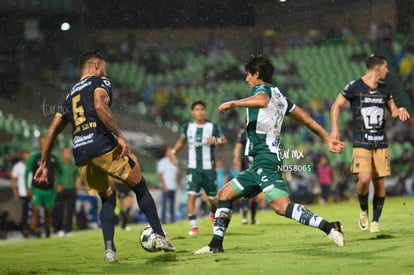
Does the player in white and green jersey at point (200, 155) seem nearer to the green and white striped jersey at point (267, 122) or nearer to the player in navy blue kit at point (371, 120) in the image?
the player in navy blue kit at point (371, 120)

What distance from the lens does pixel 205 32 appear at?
63.2 feet

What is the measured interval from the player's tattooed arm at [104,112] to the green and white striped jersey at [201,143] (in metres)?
5.57

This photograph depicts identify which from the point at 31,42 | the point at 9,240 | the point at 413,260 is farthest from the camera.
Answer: the point at 31,42

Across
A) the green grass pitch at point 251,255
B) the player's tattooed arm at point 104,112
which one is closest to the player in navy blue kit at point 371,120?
the green grass pitch at point 251,255

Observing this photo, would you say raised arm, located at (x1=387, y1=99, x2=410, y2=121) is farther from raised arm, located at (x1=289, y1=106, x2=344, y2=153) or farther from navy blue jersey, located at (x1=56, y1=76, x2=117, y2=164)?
navy blue jersey, located at (x1=56, y1=76, x2=117, y2=164)

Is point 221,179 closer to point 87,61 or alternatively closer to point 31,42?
point 31,42

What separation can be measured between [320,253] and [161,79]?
17.5 metres

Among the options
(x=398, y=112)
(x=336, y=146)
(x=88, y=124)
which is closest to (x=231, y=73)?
(x=398, y=112)

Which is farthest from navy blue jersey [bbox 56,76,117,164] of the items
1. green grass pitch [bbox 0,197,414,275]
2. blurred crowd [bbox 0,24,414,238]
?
blurred crowd [bbox 0,24,414,238]

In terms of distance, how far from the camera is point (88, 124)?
9023 millimetres

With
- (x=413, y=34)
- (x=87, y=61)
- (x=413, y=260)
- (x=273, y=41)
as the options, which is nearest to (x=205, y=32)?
(x=273, y=41)

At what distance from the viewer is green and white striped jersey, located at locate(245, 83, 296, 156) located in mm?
9016

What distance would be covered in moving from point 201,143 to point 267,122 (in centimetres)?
536

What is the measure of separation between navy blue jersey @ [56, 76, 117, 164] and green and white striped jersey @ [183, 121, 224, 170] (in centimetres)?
534
